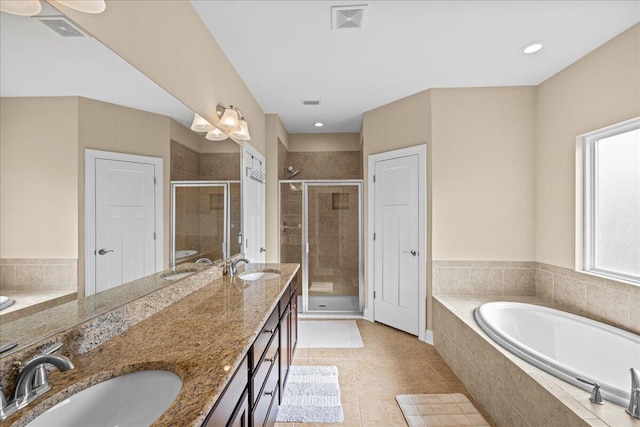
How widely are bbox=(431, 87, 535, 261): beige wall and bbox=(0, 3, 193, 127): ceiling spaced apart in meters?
2.64

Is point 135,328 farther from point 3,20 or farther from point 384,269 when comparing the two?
point 384,269

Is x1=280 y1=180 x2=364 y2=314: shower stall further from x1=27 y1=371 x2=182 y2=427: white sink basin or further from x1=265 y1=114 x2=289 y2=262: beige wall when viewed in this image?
x1=27 y1=371 x2=182 y2=427: white sink basin

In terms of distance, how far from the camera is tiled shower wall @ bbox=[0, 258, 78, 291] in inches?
32.0

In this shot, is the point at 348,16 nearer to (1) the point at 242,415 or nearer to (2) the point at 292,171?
(1) the point at 242,415

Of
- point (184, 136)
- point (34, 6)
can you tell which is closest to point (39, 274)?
point (34, 6)

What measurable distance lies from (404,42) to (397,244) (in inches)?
78.8

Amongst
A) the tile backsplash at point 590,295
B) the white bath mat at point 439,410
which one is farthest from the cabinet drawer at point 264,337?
the tile backsplash at point 590,295

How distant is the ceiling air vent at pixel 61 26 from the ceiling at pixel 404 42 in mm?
1031

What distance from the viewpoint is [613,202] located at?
7.69 ft

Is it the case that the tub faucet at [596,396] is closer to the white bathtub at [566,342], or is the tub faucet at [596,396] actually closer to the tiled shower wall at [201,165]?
the white bathtub at [566,342]

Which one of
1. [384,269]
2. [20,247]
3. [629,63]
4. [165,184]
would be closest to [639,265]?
[629,63]

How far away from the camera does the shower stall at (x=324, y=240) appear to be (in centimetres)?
397

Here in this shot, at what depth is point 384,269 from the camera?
3557 millimetres

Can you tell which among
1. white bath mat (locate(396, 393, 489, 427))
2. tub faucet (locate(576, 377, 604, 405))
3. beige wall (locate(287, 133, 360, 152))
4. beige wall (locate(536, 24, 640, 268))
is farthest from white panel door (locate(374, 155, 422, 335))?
tub faucet (locate(576, 377, 604, 405))
